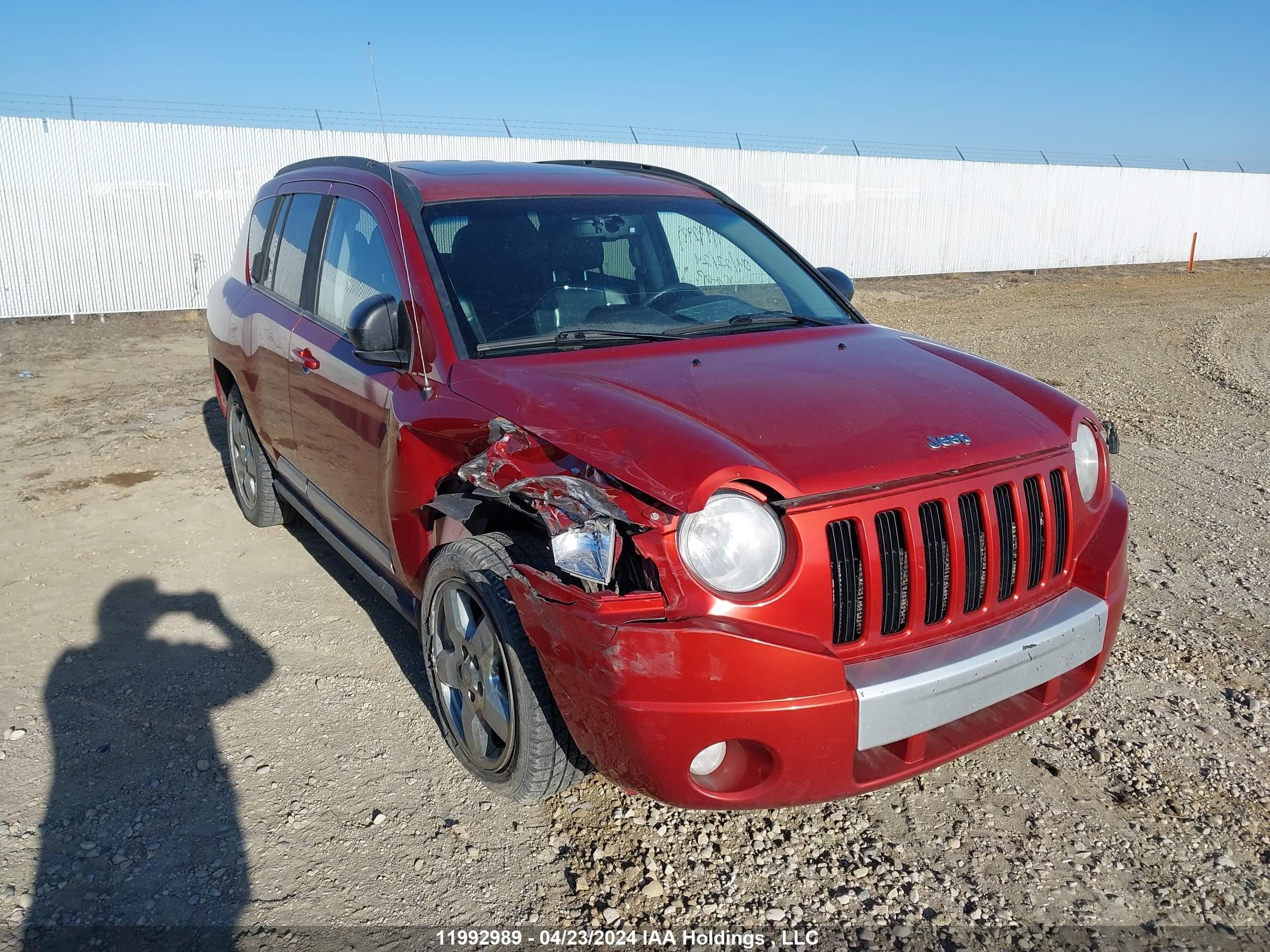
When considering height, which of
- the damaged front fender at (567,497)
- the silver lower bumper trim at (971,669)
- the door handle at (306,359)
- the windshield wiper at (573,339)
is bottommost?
the silver lower bumper trim at (971,669)

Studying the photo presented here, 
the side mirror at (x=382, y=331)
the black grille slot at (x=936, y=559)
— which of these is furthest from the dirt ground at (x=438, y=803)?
the side mirror at (x=382, y=331)

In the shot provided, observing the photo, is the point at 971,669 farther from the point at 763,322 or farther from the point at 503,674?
the point at 763,322

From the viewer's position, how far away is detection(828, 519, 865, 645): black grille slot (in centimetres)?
238

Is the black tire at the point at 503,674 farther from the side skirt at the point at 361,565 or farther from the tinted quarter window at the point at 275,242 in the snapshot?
the tinted quarter window at the point at 275,242

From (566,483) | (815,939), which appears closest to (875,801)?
(815,939)

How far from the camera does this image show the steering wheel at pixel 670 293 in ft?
12.0

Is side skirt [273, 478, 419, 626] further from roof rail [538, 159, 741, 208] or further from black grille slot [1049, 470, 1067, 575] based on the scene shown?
black grille slot [1049, 470, 1067, 575]

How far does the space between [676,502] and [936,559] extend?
2.43 feet

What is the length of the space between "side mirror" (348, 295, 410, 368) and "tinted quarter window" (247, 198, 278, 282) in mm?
1969

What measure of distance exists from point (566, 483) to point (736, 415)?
509 millimetres

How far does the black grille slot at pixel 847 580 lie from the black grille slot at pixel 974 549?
1.14 feet

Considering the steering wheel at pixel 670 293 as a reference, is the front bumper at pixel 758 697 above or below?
below

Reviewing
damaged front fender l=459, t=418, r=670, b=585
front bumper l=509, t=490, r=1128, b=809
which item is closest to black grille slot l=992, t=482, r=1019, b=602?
front bumper l=509, t=490, r=1128, b=809

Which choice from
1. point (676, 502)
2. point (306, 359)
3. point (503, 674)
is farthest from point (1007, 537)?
point (306, 359)
